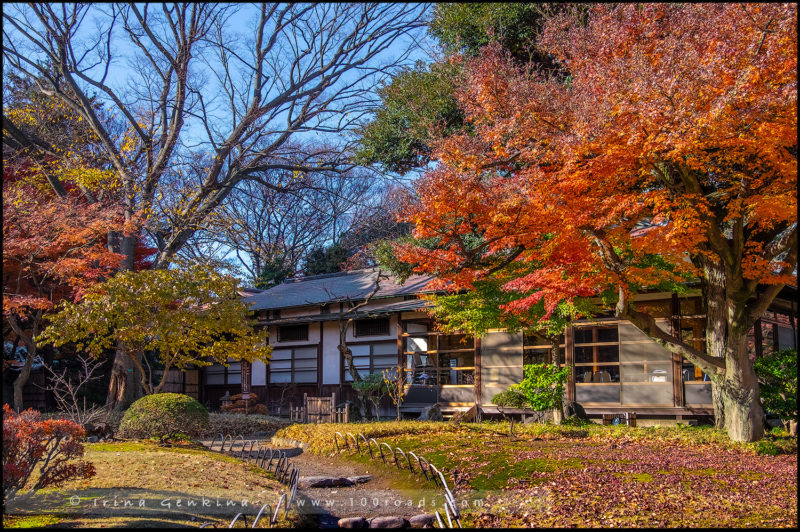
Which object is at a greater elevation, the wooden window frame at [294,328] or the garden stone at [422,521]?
the wooden window frame at [294,328]

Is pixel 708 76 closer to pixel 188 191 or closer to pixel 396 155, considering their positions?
pixel 396 155

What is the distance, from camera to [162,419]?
13141 mm

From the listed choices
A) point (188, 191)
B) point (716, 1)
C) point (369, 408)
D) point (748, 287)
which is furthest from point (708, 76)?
point (188, 191)

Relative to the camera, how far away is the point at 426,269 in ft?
45.5

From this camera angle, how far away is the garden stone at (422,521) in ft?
23.5

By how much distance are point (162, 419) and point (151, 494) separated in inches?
226

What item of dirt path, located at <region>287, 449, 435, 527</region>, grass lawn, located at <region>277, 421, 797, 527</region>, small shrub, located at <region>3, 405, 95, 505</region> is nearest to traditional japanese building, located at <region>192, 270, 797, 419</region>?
grass lawn, located at <region>277, 421, 797, 527</region>

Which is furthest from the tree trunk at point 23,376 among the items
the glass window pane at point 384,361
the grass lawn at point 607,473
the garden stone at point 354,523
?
the garden stone at point 354,523

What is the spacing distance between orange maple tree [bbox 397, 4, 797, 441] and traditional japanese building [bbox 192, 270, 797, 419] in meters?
3.13

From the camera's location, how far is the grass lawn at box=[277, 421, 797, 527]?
711cm

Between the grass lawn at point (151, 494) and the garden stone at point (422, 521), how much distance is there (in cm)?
180

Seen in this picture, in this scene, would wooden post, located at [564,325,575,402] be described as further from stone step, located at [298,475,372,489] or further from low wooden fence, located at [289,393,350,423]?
stone step, located at [298,475,372,489]

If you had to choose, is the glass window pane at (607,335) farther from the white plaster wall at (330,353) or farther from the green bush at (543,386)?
the white plaster wall at (330,353)

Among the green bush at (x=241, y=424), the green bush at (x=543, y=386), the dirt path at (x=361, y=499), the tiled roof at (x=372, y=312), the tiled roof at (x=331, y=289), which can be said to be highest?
the tiled roof at (x=331, y=289)
